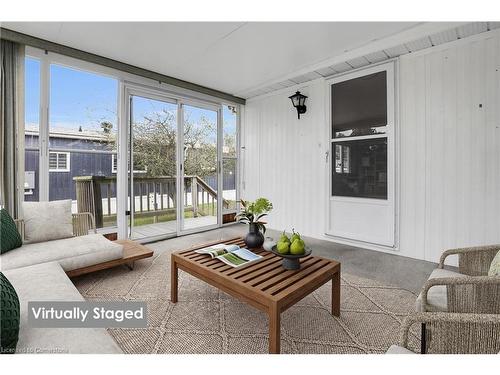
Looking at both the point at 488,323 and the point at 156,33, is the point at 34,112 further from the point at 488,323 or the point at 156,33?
the point at 488,323

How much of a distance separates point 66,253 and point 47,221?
609 millimetres

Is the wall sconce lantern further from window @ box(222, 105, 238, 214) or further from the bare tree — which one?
the bare tree

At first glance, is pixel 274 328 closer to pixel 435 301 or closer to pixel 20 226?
pixel 435 301

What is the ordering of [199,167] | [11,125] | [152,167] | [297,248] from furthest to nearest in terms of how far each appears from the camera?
[199,167]
[152,167]
[11,125]
[297,248]

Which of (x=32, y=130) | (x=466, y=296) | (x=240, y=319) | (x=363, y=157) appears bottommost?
(x=240, y=319)

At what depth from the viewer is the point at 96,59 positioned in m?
3.43

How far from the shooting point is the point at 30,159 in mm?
3082

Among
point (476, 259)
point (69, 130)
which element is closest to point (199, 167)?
point (69, 130)

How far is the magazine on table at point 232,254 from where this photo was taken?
6.56ft

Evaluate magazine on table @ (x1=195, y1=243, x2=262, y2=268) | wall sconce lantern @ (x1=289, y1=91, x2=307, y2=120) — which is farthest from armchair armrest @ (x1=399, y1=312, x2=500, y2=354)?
wall sconce lantern @ (x1=289, y1=91, x2=307, y2=120)

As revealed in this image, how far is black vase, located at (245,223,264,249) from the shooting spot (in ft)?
Result: 7.77

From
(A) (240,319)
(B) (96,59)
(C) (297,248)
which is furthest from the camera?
(B) (96,59)

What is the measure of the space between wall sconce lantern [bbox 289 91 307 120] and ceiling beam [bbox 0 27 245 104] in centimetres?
144

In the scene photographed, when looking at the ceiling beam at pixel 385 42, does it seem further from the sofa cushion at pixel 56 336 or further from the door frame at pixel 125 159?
the sofa cushion at pixel 56 336
